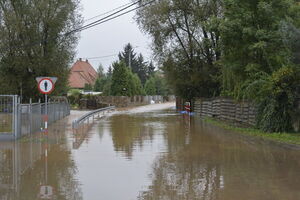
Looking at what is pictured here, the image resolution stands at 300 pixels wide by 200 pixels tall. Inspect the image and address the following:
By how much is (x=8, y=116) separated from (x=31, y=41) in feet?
40.4

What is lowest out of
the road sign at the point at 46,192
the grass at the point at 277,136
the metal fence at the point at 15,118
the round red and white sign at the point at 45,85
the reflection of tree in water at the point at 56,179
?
the road sign at the point at 46,192

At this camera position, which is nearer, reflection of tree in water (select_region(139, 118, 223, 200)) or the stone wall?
reflection of tree in water (select_region(139, 118, 223, 200))

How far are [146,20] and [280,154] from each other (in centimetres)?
2603

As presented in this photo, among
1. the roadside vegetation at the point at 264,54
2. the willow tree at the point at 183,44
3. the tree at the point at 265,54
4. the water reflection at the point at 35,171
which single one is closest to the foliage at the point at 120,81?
the willow tree at the point at 183,44

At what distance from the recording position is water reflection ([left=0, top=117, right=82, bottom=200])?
696 cm

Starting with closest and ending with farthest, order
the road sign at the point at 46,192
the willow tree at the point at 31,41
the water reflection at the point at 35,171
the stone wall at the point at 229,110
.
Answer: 1. the road sign at the point at 46,192
2. the water reflection at the point at 35,171
3. the stone wall at the point at 229,110
4. the willow tree at the point at 31,41

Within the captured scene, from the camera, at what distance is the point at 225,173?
869 cm

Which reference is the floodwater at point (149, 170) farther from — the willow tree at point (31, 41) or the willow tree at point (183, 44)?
the willow tree at point (183, 44)

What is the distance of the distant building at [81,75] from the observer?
8769 cm

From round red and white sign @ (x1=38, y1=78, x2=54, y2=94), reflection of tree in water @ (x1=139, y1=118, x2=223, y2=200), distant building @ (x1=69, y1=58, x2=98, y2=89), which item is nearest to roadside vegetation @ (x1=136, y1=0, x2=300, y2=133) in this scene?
reflection of tree in water @ (x1=139, y1=118, x2=223, y2=200)

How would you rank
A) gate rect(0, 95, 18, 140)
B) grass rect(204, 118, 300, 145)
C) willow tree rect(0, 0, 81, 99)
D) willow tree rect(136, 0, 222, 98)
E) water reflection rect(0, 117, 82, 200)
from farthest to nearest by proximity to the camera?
willow tree rect(136, 0, 222, 98) < willow tree rect(0, 0, 81, 99) < gate rect(0, 95, 18, 140) < grass rect(204, 118, 300, 145) < water reflection rect(0, 117, 82, 200)

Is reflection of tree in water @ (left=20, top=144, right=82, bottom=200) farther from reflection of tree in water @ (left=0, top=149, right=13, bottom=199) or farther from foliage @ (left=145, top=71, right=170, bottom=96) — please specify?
foliage @ (left=145, top=71, right=170, bottom=96)

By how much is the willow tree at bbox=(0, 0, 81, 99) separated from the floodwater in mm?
12750

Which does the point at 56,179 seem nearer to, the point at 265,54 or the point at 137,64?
the point at 265,54
